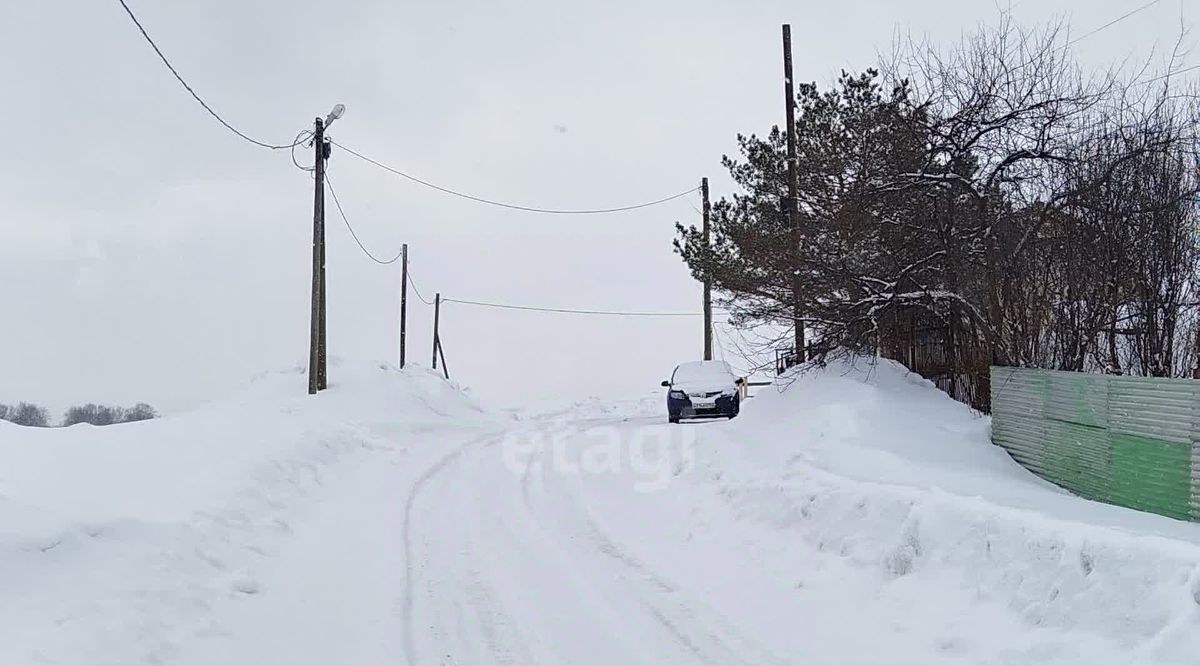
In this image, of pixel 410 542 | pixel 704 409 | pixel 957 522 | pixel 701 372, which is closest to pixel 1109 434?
pixel 957 522

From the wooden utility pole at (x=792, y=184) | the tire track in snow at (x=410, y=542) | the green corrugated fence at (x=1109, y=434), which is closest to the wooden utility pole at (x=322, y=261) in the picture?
the tire track in snow at (x=410, y=542)

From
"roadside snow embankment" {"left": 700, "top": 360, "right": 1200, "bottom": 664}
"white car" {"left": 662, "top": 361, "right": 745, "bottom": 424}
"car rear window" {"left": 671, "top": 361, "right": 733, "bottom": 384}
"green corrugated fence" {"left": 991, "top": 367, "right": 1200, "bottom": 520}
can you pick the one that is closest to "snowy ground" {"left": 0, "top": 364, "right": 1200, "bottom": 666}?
"roadside snow embankment" {"left": 700, "top": 360, "right": 1200, "bottom": 664}

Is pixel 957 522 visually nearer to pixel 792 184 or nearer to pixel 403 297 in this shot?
pixel 792 184

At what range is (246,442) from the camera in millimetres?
13875

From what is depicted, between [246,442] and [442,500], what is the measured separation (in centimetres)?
365

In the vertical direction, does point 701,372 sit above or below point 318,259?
below

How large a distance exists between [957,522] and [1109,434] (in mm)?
4400

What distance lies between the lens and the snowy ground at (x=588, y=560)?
5.83 metres

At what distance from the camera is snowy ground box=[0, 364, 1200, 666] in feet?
19.1

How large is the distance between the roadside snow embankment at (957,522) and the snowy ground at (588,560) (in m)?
0.02

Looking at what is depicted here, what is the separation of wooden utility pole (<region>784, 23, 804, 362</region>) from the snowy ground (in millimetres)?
3868

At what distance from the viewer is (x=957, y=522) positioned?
7.37 metres

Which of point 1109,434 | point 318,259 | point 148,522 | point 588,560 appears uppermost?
point 318,259

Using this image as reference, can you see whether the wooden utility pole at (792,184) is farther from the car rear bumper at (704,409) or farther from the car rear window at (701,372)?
the car rear window at (701,372)
